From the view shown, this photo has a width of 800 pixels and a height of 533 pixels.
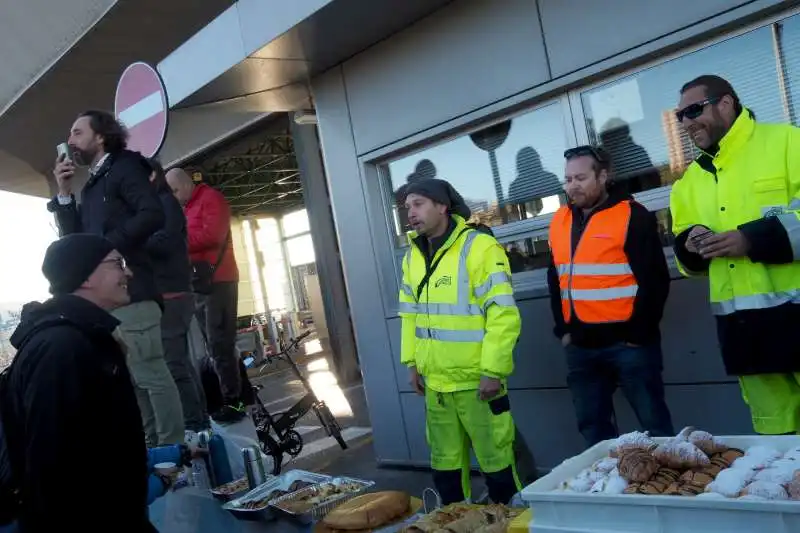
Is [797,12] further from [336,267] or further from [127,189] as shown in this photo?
[336,267]

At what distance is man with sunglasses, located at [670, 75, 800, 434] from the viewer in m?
2.95

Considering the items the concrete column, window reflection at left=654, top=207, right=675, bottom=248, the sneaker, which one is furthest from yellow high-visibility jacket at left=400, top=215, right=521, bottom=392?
the concrete column

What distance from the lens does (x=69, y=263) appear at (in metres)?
2.72

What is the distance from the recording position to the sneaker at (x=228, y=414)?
669cm

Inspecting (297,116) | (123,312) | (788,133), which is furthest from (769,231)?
(297,116)

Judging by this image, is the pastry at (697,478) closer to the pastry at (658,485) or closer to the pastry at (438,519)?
the pastry at (658,485)

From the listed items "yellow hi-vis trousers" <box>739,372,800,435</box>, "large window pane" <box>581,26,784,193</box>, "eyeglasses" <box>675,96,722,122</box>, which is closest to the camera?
"yellow hi-vis trousers" <box>739,372,800,435</box>

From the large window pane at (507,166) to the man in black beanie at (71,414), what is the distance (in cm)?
315

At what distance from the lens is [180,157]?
1091 centimetres

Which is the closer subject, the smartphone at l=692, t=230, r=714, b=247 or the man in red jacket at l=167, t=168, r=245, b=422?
the smartphone at l=692, t=230, r=714, b=247

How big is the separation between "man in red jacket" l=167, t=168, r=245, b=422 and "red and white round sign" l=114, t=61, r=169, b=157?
5.48 feet

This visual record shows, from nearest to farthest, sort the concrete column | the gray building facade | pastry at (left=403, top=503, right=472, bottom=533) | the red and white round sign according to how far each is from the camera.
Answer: pastry at (left=403, top=503, right=472, bottom=533)
the gray building facade
the red and white round sign
the concrete column

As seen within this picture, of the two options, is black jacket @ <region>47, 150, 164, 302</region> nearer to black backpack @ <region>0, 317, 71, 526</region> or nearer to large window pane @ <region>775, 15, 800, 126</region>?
black backpack @ <region>0, 317, 71, 526</region>

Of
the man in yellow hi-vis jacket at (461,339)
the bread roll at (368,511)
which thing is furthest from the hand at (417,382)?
the bread roll at (368,511)
